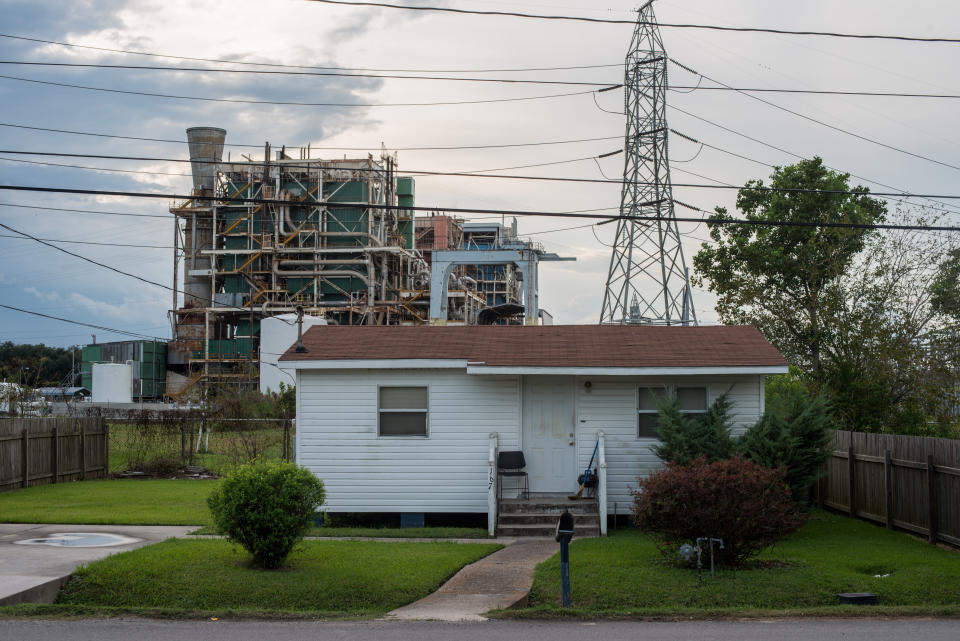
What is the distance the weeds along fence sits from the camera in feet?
88.9

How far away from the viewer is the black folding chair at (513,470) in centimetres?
1731

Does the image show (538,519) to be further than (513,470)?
No

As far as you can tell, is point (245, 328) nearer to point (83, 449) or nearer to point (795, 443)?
point (83, 449)

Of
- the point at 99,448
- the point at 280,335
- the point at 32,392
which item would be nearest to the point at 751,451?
the point at 99,448

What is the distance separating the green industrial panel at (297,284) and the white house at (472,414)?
4433 cm

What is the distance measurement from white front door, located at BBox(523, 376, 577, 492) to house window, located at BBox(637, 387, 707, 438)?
1.31 meters

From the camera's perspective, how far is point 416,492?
57.8ft

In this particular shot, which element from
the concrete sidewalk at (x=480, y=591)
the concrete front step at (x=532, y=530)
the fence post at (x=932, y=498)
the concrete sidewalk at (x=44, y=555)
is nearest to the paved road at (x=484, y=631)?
Result: the concrete sidewalk at (x=480, y=591)

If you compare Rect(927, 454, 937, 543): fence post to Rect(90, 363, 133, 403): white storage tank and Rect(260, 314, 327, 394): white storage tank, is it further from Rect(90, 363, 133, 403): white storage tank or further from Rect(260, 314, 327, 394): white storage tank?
Rect(90, 363, 133, 403): white storage tank

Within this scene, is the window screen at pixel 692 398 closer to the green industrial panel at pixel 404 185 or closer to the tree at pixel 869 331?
the tree at pixel 869 331

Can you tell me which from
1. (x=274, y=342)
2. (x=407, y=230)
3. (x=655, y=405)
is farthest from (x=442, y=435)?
(x=407, y=230)

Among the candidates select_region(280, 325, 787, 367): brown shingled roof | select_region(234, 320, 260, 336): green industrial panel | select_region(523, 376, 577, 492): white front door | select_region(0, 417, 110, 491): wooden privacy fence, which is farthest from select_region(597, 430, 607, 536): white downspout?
select_region(234, 320, 260, 336): green industrial panel

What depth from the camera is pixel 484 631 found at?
9773 mm

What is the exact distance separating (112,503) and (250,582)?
10.2 meters
